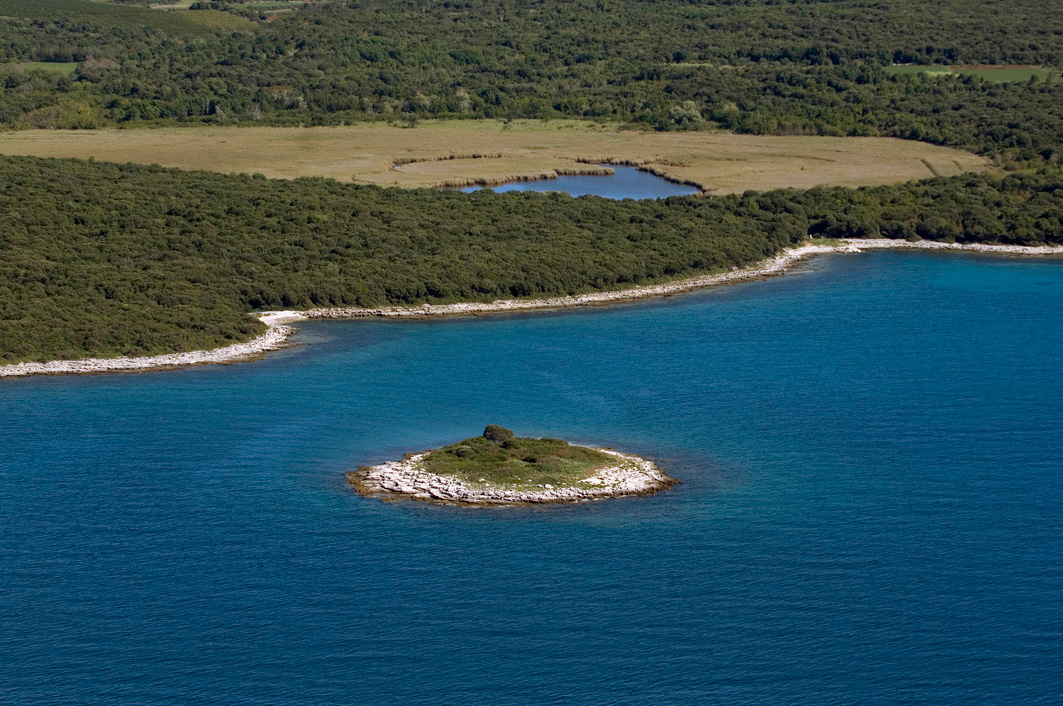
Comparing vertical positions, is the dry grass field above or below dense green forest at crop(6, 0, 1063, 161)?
below

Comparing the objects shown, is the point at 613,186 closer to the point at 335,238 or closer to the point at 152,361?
the point at 335,238

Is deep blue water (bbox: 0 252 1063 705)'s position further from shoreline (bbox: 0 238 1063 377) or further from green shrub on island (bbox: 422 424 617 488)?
green shrub on island (bbox: 422 424 617 488)

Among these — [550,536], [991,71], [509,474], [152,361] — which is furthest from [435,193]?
[991,71]

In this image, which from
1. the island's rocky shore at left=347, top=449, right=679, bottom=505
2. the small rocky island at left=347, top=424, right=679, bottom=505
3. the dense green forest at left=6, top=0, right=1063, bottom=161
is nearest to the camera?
the island's rocky shore at left=347, top=449, right=679, bottom=505

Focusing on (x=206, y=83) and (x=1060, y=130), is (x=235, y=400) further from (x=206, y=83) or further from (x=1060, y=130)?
(x=206, y=83)

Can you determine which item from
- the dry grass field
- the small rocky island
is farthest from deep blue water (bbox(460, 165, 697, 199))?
the small rocky island

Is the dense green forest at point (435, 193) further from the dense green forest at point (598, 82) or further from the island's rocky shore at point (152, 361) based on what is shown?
the island's rocky shore at point (152, 361)
